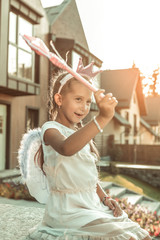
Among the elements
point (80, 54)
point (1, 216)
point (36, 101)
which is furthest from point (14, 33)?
point (1, 216)

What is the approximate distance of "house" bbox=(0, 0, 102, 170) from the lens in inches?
384

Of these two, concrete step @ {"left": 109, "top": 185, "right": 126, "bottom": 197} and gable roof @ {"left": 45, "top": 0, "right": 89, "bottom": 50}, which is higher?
gable roof @ {"left": 45, "top": 0, "right": 89, "bottom": 50}

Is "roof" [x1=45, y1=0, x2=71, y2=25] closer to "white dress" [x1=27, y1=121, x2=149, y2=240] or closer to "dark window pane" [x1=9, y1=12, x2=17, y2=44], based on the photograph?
"dark window pane" [x1=9, y1=12, x2=17, y2=44]

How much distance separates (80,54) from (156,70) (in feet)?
111

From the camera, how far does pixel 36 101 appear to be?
492 inches

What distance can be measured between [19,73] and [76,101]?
9.26m

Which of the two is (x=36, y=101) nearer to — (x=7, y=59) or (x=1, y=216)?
(x=7, y=59)

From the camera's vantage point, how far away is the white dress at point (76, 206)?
6.29ft

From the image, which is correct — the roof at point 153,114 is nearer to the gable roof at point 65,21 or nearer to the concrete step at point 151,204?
the gable roof at point 65,21

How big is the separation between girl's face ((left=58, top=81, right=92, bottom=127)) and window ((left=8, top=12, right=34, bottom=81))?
855cm

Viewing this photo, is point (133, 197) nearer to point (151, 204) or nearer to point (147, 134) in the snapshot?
point (151, 204)

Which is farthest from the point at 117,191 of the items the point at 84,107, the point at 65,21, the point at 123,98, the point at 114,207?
the point at 123,98

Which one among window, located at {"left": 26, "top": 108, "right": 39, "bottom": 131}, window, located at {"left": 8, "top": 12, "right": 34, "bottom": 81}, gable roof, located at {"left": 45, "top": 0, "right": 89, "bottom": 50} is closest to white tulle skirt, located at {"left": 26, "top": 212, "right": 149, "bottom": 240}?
window, located at {"left": 8, "top": 12, "right": 34, "bottom": 81}

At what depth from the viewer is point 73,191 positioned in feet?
6.56
